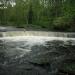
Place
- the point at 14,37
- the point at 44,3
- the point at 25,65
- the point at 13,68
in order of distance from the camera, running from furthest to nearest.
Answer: the point at 44,3 < the point at 14,37 < the point at 25,65 < the point at 13,68

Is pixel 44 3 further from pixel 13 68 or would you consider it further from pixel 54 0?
pixel 13 68

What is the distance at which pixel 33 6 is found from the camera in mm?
46156

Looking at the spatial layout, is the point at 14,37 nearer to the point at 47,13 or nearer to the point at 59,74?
the point at 59,74

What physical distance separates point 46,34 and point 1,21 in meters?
23.6

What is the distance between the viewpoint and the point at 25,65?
34.2ft

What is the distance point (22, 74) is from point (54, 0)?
134 ft

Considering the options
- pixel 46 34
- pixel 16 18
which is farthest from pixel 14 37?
pixel 16 18

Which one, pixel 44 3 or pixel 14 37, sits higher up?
pixel 44 3

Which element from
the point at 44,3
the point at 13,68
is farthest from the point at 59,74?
the point at 44,3

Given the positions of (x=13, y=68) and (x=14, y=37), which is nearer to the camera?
(x=13, y=68)

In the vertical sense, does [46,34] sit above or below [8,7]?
below

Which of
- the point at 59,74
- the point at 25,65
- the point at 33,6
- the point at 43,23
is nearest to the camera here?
the point at 59,74

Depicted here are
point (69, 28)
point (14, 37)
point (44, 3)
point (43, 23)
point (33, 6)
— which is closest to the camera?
point (14, 37)

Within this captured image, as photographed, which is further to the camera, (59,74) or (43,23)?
(43,23)
